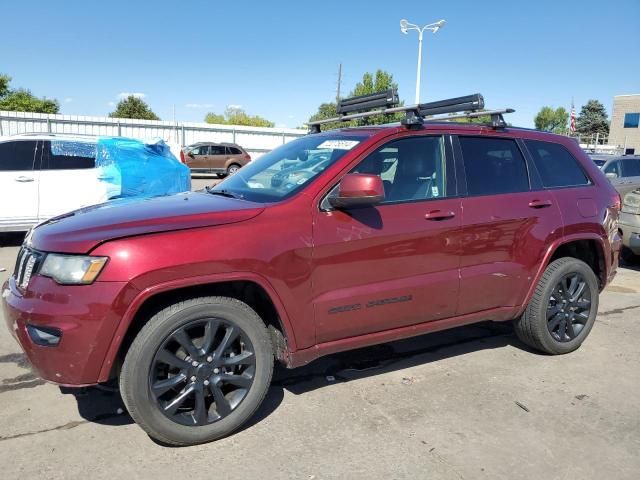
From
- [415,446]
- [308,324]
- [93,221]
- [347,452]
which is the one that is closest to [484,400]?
[415,446]

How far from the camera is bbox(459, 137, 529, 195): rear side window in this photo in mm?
3925

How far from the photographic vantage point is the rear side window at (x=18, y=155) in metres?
7.96

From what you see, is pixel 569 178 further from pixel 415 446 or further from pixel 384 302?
pixel 415 446

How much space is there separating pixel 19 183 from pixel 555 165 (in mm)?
7408

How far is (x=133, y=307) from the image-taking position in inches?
105

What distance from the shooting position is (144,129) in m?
27.4

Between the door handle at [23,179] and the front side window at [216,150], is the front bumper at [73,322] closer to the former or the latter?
the door handle at [23,179]

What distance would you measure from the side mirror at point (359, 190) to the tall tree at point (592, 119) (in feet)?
304

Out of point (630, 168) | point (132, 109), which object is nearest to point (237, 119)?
point (132, 109)

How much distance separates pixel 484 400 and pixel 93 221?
2761 millimetres

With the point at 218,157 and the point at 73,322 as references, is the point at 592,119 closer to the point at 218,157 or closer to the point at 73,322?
the point at 218,157

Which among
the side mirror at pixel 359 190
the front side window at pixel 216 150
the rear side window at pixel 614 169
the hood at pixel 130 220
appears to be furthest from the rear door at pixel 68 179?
the front side window at pixel 216 150

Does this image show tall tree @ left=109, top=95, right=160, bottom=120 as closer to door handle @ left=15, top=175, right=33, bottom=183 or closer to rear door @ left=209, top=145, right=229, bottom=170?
rear door @ left=209, top=145, right=229, bottom=170

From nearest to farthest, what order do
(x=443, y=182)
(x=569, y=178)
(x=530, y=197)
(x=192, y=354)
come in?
(x=192, y=354)
(x=443, y=182)
(x=530, y=197)
(x=569, y=178)
